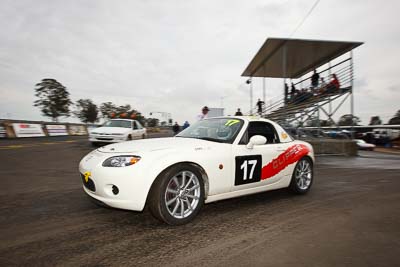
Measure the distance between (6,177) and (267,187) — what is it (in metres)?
5.42

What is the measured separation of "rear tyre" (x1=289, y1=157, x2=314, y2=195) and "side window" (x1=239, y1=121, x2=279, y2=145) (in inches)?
27.8

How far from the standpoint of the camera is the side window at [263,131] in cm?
404

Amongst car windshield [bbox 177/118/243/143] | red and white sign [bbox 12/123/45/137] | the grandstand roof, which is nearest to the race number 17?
car windshield [bbox 177/118/243/143]

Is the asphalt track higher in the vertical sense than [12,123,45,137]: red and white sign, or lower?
lower

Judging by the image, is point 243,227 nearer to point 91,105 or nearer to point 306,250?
point 306,250

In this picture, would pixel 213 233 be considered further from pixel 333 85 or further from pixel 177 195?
→ pixel 333 85

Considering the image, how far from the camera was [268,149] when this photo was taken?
4.03m

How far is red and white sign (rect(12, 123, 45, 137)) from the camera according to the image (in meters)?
18.2

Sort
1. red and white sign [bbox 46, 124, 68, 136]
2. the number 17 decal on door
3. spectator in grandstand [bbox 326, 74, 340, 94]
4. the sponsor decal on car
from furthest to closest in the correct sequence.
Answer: red and white sign [bbox 46, 124, 68, 136]
spectator in grandstand [bbox 326, 74, 340, 94]
the sponsor decal on car
the number 17 decal on door

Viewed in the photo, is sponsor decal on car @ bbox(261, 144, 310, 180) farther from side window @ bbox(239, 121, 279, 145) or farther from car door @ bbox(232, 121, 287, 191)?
side window @ bbox(239, 121, 279, 145)

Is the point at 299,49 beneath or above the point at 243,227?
above

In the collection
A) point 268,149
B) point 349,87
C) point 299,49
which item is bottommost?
point 268,149

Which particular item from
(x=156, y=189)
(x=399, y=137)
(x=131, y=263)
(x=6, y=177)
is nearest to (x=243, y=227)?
(x=156, y=189)

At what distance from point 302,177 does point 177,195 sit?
8.86ft
